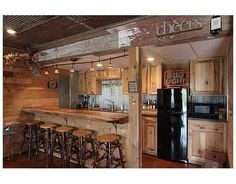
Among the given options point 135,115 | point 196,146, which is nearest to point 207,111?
point 196,146

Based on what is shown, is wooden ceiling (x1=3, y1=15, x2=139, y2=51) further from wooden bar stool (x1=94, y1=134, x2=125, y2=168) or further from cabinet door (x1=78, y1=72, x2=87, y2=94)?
cabinet door (x1=78, y1=72, x2=87, y2=94)

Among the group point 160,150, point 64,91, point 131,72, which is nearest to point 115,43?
point 131,72

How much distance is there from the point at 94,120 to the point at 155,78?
5.70 ft

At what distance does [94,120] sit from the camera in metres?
3.05

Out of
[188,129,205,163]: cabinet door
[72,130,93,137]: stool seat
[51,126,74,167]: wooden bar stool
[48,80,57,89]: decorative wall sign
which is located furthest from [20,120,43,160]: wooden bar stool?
[188,129,205,163]: cabinet door

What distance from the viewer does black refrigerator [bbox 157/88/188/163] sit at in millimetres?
3420

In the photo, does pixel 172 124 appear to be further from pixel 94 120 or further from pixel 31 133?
pixel 31 133

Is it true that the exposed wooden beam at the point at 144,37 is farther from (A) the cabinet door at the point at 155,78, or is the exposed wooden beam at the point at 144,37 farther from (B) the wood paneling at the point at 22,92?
(A) the cabinet door at the point at 155,78

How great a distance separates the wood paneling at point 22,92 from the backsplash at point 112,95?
148cm

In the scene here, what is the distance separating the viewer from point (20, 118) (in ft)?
12.9

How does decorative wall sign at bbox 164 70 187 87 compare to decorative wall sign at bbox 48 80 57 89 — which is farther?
decorative wall sign at bbox 48 80 57 89

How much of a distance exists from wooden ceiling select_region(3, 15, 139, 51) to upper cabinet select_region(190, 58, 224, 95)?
1806 mm
